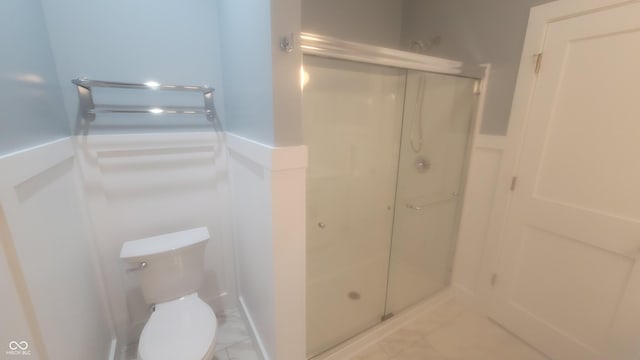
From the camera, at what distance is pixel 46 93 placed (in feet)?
3.55

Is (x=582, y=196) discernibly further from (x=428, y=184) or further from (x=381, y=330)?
(x=381, y=330)

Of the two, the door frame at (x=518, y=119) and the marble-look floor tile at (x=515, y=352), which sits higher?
the door frame at (x=518, y=119)

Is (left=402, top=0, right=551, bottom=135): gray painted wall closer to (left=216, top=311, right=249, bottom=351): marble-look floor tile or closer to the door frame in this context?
the door frame

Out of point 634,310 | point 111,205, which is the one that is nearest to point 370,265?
point 634,310

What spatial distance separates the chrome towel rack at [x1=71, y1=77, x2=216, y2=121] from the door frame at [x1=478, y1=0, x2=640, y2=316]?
6.12 feet

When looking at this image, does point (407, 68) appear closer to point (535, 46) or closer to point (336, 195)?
point (535, 46)

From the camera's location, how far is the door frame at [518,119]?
1336 millimetres

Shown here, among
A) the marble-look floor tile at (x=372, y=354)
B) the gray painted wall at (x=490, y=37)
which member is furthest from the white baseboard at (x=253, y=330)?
the gray painted wall at (x=490, y=37)

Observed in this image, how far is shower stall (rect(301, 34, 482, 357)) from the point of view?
1.45m

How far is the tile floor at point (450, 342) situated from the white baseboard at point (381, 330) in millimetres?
27

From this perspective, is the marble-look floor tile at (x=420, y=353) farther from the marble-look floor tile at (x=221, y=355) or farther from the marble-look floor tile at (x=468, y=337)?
the marble-look floor tile at (x=221, y=355)

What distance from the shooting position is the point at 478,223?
1911mm

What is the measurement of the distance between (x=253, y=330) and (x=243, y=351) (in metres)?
0.14

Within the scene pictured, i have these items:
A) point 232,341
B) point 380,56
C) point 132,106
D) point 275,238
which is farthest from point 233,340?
point 380,56
